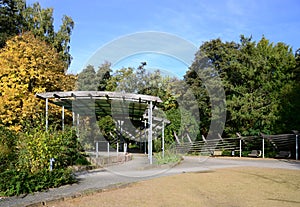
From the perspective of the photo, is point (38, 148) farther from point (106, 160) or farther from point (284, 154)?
point (284, 154)

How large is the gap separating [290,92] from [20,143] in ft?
61.9

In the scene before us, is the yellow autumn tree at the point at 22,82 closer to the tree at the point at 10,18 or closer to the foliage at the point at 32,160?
the foliage at the point at 32,160

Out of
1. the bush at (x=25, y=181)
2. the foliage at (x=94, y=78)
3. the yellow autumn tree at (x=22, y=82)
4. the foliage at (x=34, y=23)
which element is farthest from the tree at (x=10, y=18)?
the bush at (x=25, y=181)

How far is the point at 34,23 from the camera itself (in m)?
29.1

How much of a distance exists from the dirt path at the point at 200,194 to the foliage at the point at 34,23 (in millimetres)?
22526

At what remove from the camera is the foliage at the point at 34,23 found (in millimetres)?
28219

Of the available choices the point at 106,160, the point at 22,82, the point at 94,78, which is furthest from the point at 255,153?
the point at 94,78

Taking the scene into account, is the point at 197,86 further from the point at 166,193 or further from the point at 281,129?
the point at 166,193

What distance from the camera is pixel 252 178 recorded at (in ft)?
32.1

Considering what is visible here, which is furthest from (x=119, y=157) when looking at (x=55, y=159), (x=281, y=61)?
(x=281, y=61)

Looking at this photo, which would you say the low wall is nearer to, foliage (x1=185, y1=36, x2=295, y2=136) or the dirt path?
the dirt path

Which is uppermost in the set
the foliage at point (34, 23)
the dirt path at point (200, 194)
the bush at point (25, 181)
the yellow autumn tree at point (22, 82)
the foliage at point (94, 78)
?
the foliage at point (34, 23)

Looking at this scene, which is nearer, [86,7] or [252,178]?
[252,178]

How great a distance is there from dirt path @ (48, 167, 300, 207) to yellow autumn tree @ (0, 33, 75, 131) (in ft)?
29.6
